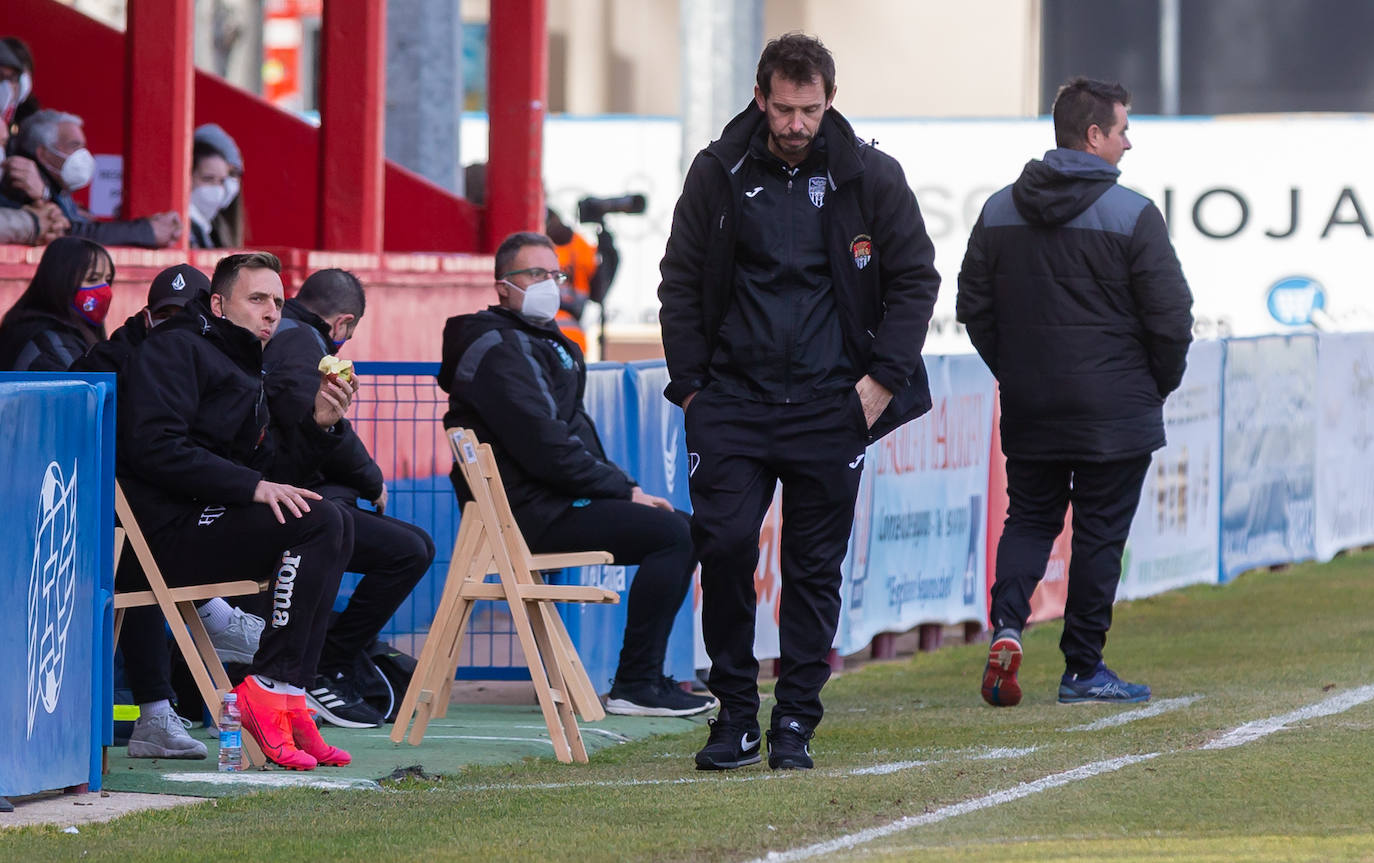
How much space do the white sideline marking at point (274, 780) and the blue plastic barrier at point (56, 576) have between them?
351mm

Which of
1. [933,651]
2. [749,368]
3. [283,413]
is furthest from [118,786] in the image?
[933,651]

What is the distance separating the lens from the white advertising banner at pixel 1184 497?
13586 millimetres

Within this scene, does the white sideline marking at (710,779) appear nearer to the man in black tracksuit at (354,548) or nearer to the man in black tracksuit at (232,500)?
the man in black tracksuit at (232,500)

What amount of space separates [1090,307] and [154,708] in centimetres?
347

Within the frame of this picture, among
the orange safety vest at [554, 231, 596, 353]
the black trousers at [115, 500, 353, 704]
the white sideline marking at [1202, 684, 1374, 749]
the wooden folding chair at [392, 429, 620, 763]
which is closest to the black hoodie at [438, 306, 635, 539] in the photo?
the wooden folding chair at [392, 429, 620, 763]

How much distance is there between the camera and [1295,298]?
29.7 meters

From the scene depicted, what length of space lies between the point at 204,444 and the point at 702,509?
1536mm

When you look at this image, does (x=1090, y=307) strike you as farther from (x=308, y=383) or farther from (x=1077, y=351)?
(x=308, y=383)

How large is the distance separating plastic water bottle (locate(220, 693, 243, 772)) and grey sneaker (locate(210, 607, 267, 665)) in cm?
76

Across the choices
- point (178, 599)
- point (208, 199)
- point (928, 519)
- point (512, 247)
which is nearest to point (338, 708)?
point (178, 599)

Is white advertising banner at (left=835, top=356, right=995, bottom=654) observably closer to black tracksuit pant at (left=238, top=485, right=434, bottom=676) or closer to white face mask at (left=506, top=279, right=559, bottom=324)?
white face mask at (left=506, top=279, right=559, bottom=324)

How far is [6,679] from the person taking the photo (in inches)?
258

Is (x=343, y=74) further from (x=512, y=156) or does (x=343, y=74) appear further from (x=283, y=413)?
(x=283, y=413)

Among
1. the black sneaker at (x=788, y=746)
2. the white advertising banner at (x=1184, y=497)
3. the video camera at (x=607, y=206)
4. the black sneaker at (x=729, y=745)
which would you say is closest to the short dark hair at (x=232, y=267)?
the black sneaker at (x=729, y=745)
